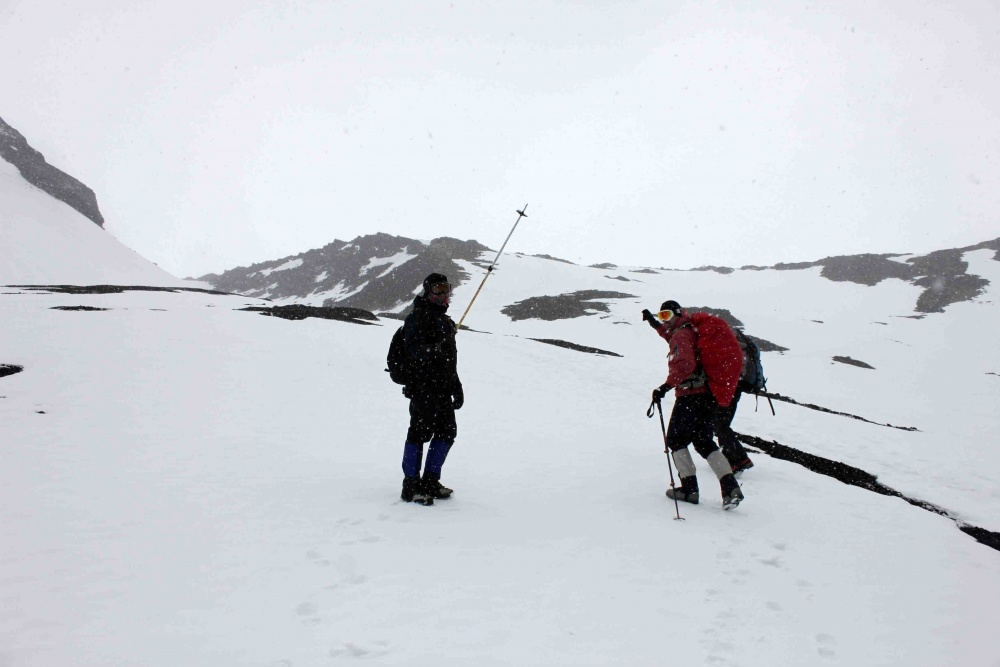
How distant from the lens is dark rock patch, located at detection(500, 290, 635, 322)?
46.3 m

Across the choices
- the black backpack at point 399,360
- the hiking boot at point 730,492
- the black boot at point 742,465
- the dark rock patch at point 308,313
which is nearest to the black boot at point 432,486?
the black backpack at point 399,360

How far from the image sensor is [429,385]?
5.63 meters

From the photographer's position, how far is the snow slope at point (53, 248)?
3850 cm

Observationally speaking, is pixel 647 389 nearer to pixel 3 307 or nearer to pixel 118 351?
pixel 118 351

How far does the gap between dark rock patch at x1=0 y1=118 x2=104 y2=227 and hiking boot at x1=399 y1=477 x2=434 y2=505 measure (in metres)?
82.1

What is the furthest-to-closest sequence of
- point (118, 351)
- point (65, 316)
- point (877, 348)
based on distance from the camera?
point (877, 348) → point (65, 316) → point (118, 351)

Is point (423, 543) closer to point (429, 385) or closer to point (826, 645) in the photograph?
point (429, 385)

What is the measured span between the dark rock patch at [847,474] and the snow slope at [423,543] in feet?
1.51

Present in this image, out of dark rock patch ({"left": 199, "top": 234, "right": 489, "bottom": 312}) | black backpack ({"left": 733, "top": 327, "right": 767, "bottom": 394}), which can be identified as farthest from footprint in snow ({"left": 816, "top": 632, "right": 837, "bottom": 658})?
dark rock patch ({"left": 199, "top": 234, "right": 489, "bottom": 312})

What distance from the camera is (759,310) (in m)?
52.4

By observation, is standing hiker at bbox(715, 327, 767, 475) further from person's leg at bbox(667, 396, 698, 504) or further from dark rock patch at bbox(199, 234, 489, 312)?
dark rock patch at bbox(199, 234, 489, 312)

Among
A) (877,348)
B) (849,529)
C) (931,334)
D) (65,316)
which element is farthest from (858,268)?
(65,316)

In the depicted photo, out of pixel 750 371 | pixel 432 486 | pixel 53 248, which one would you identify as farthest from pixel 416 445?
pixel 53 248

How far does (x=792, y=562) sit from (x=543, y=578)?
2609 millimetres
